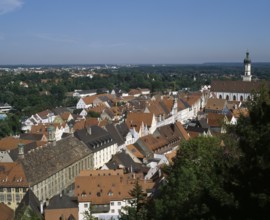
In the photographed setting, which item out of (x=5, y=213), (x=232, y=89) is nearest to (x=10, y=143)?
(x=5, y=213)

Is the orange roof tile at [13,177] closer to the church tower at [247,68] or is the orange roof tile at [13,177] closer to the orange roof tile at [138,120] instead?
the orange roof tile at [138,120]

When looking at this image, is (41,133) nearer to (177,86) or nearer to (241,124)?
(241,124)

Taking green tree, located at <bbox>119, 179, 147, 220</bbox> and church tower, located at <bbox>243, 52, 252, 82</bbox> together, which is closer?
green tree, located at <bbox>119, 179, 147, 220</bbox>

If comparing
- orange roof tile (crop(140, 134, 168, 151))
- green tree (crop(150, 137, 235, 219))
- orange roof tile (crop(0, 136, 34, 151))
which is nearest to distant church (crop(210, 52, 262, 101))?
orange roof tile (crop(140, 134, 168, 151))

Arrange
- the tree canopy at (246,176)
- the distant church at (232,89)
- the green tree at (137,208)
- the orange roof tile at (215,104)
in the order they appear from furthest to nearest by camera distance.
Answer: the distant church at (232,89) → the orange roof tile at (215,104) → the green tree at (137,208) → the tree canopy at (246,176)

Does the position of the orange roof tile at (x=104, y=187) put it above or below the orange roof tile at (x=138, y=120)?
below

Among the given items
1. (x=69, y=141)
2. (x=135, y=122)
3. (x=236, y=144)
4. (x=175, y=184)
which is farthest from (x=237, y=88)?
(x=236, y=144)

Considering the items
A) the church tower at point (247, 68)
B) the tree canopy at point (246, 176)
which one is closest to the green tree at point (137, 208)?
the tree canopy at point (246, 176)

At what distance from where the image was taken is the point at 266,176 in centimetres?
1486

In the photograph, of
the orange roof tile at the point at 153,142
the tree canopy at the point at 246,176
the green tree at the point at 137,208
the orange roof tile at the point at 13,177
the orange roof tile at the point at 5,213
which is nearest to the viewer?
the tree canopy at the point at 246,176

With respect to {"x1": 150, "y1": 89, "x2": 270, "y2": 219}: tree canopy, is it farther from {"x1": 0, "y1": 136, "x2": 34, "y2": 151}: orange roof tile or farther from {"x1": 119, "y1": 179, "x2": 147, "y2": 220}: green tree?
{"x1": 0, "y1": 136, "x2": 34, "y2": 151}: orange roof tile

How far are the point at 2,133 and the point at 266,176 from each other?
7801 centimetres

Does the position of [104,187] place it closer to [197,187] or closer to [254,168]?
[197,187]

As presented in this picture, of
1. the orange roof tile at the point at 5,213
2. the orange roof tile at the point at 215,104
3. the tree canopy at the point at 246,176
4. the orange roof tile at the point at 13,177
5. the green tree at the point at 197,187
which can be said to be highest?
the tree canopy at the point at 246,176
